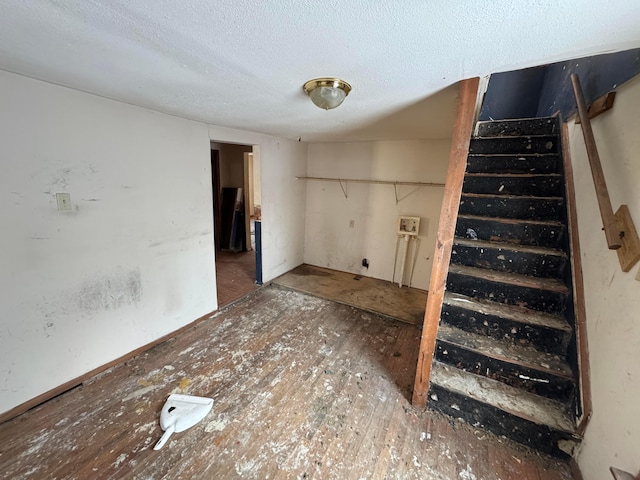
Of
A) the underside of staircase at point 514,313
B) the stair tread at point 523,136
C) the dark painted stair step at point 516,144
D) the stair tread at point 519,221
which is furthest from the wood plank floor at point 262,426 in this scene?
the stair tread at point 523,136

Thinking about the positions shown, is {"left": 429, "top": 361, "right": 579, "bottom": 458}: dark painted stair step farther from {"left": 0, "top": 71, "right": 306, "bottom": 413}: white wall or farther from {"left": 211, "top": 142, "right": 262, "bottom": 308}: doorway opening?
{"left": 211, "top": 142, "right": 262, "bottom": 308}: doorway opening

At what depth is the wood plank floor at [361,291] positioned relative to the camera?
3045 mm

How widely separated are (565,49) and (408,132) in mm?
1825

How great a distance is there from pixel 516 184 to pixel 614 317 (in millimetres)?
1440

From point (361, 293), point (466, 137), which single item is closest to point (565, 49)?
point (466, 137)

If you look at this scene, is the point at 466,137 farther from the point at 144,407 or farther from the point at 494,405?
the point at 144,407

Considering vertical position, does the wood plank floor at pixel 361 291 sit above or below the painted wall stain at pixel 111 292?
below

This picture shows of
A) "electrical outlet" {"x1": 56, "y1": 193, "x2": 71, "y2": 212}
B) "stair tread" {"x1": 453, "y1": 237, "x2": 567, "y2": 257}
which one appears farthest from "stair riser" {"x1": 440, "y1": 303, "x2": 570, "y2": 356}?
"electrical outlet" {"x1": 56, "y1": 193, "x2": 71, "y2": 212}

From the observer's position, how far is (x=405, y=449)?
1.51 metres

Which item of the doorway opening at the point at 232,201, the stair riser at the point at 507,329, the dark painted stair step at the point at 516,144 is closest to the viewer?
the stair riser at the point at 507,329

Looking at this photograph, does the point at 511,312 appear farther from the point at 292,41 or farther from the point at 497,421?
the point at 292,41

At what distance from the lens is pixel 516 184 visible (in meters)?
2.32

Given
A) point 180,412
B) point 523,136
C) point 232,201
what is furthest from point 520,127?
point 232,201

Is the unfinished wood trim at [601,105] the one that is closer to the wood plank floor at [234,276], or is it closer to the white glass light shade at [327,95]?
the white glass light shade at [327,95]
